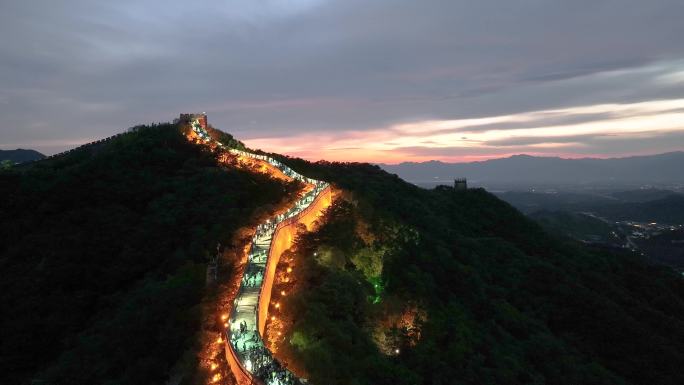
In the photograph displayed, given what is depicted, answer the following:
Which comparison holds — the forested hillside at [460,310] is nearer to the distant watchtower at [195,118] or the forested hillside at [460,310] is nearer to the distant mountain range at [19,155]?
the distant watchtower at [195,118]

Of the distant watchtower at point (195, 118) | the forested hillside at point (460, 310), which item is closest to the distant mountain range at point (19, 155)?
the distant watchtower at point (195, 118)

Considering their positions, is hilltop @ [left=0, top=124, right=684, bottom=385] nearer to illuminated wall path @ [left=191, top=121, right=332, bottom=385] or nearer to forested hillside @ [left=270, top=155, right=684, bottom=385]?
forested hillside @ [left=270, top=155, right=684, bottom=385]

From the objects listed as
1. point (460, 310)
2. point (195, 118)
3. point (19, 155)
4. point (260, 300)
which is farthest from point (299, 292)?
point (19, 155)

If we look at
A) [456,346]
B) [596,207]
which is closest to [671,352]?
[456,346]

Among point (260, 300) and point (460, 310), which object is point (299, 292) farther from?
point (460, 310)

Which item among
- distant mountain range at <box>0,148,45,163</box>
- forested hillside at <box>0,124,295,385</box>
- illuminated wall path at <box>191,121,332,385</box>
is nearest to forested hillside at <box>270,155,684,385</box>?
illuminated wall path at <box>191,121,332,385</box>

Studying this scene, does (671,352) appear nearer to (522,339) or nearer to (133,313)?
(522,339)
